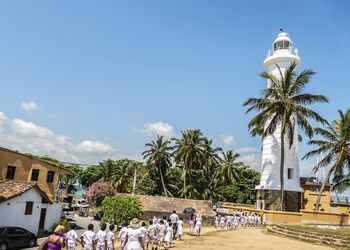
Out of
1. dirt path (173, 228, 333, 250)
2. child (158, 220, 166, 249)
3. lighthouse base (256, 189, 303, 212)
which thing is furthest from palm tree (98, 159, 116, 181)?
child (158, 220, 166, 249)

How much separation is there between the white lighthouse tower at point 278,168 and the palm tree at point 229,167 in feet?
51.5

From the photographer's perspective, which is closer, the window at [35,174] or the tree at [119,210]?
the tree at [119,210]

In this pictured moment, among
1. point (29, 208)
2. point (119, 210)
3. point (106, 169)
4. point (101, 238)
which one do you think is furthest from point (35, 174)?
point (106, 169)

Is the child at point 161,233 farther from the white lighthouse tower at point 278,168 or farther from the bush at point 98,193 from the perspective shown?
the bush at point 98,193

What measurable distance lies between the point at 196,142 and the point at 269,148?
596 inches

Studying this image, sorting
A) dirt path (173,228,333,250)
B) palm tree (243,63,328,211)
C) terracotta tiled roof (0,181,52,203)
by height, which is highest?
palm tree (243,63,328,211)

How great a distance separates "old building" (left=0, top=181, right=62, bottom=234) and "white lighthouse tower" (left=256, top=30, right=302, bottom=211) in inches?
796

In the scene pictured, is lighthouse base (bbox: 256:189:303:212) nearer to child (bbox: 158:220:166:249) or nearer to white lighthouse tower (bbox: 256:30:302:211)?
white lighthouse tower (bbox: 256:30:302:211)

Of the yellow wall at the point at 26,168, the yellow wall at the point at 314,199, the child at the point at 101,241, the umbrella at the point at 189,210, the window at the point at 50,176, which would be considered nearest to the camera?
the child at the point at 101,241

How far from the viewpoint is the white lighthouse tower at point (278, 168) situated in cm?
2828

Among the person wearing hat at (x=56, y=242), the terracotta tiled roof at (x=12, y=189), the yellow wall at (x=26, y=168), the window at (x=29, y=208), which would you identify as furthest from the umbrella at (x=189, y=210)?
the person wearing hat at (x=56, y=242)

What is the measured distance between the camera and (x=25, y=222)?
20.5 metres

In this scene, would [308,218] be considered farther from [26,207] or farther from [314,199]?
[26,207]

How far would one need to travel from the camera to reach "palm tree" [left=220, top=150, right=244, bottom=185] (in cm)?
4594
